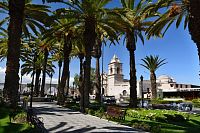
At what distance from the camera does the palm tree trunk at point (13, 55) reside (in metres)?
20.7

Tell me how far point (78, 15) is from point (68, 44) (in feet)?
28.8

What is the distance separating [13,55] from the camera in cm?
2108

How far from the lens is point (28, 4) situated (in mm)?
27094

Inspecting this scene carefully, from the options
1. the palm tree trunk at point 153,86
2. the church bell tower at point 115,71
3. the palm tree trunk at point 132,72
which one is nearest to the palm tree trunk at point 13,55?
the palm tree trunk at point 132,72

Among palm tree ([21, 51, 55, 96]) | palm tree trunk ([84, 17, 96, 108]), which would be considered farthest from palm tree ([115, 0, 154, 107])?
palm tree ([21, 51, 55, 96])

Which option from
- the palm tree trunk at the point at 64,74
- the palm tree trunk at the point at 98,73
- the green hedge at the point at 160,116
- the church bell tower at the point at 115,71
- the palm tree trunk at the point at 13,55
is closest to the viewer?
the palm tree trunk at the point at 13,55

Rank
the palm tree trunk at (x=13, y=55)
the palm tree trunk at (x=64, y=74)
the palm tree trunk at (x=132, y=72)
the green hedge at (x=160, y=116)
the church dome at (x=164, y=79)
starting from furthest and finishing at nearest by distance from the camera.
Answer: the church dome at (x=164, y=79), the palm tree trunk at (x=64, y=74), the palm tree trunk at (x=132, y=72), the green hedge at (x=160, y=116), the palm tree trunk at (x=13, y=55)

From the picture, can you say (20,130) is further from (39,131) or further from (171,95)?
(171,95)

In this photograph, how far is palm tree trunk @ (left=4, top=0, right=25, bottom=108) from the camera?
20.7 metres

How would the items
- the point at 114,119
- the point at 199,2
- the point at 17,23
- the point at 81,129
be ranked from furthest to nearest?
the point at 17,23
the point at 114,119
the point at 199,2
the point at 81,129

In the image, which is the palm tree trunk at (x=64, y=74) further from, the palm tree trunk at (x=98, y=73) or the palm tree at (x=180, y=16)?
the palm tree at (x=180, y=16)

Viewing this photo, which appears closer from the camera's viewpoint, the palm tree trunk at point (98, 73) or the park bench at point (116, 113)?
the park bench at point (116, 113)

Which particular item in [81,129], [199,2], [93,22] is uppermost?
[93,22]

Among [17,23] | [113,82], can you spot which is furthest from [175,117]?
[113,82]
